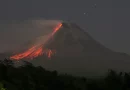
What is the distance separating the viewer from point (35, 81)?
68.2m

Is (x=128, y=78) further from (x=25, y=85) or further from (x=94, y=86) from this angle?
(x=25, y=85)

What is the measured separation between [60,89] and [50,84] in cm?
294

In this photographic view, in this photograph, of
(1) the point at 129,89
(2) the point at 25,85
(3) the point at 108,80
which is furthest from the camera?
(3) the point at 108,80

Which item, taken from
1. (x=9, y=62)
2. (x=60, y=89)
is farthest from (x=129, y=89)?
(x=9, y=62)

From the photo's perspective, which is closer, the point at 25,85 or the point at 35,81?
the point at 25,85

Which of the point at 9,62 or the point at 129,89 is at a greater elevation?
the point at 9,62

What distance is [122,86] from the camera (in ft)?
232

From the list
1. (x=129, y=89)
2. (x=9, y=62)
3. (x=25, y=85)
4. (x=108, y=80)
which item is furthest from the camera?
(x=9, y=62)

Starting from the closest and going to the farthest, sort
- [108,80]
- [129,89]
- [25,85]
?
[25,85] → [129,89] → [108,80]

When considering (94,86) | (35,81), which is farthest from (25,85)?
(94,86)

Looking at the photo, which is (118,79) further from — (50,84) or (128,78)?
(50,84)

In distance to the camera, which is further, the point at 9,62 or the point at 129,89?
the point at 9,62

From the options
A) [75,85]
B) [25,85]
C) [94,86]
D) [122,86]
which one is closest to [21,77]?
[25,85]

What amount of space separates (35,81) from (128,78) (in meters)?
24.0
